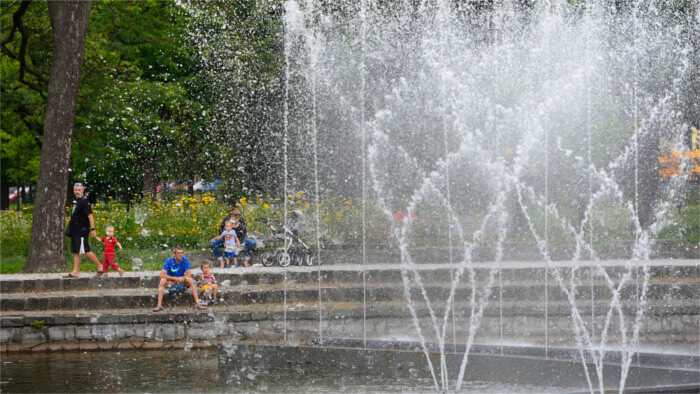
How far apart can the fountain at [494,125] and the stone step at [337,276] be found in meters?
0.07

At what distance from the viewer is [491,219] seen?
21.8 metres

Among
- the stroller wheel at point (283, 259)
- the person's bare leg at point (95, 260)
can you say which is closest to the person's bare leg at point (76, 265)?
the person's bare leg at point (95, 260)

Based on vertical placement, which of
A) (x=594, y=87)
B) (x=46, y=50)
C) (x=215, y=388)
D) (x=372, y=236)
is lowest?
(x=215, y=388)

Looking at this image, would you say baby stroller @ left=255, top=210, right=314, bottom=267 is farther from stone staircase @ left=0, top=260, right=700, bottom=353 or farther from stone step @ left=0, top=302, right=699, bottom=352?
stone step @ left=0, top=302, right=699, bottom=352

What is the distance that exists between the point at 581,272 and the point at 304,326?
490 cm

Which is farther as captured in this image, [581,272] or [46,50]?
[46,50]

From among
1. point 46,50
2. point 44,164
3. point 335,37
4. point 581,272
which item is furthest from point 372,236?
point 46,50

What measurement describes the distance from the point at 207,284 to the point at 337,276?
2309 mm

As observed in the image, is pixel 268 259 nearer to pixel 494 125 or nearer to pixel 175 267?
pixel 175 267

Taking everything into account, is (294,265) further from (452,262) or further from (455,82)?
(455,82)

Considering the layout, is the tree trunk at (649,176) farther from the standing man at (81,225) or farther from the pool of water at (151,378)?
the standing man at (81,225)

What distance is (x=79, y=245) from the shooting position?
14.0 metres

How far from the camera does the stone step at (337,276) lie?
43.8 feet

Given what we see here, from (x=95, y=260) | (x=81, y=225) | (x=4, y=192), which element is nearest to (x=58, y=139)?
(x=81, y=225)
